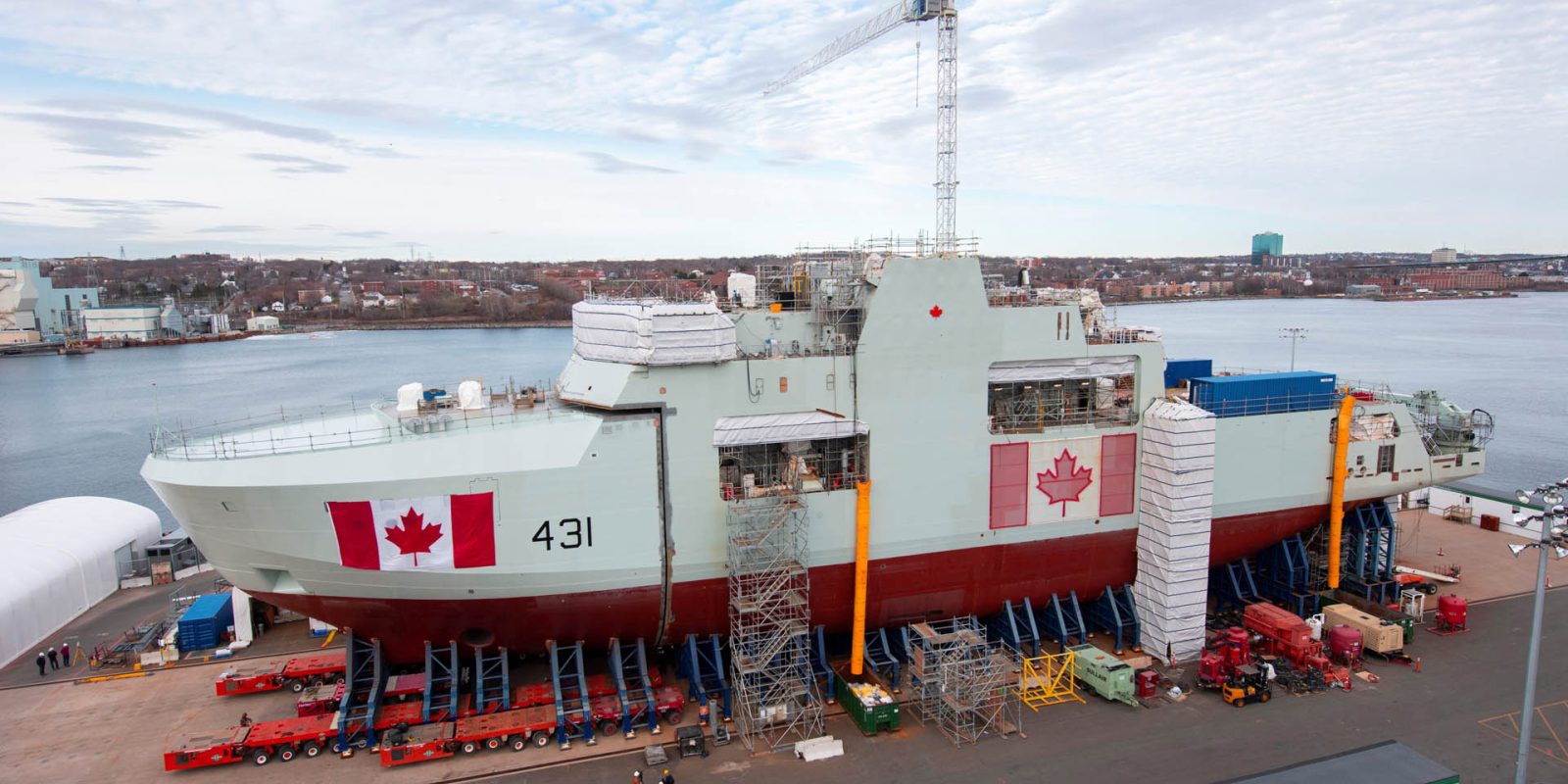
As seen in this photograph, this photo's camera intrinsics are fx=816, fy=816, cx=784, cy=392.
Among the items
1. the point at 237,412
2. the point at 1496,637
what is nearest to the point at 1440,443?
the point at 1496,637

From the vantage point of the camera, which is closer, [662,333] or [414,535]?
[414,535]

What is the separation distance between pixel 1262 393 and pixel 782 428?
41.6 ft

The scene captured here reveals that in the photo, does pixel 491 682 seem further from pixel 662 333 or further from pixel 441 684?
pixel 662 333

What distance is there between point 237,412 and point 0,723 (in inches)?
1845

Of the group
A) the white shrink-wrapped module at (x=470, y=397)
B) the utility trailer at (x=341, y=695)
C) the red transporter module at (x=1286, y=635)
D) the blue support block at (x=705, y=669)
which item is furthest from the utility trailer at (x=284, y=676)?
the red transporter module at (x=1286, y=635)

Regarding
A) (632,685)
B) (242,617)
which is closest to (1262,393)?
(632,685)

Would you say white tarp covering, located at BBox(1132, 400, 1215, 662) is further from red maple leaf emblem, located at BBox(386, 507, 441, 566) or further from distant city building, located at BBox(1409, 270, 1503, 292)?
distant city building, located at BBox(1409, 270, 1503, 292)

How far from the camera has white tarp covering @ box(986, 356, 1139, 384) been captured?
19.1 meters

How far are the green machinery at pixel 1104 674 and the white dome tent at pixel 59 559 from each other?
25473 millimetres

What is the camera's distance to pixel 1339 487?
21609 millimetres

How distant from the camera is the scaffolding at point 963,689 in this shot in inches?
642

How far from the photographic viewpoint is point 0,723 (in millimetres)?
17031

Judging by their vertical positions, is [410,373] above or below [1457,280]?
below

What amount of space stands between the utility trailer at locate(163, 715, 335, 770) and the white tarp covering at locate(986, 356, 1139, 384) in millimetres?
15630
